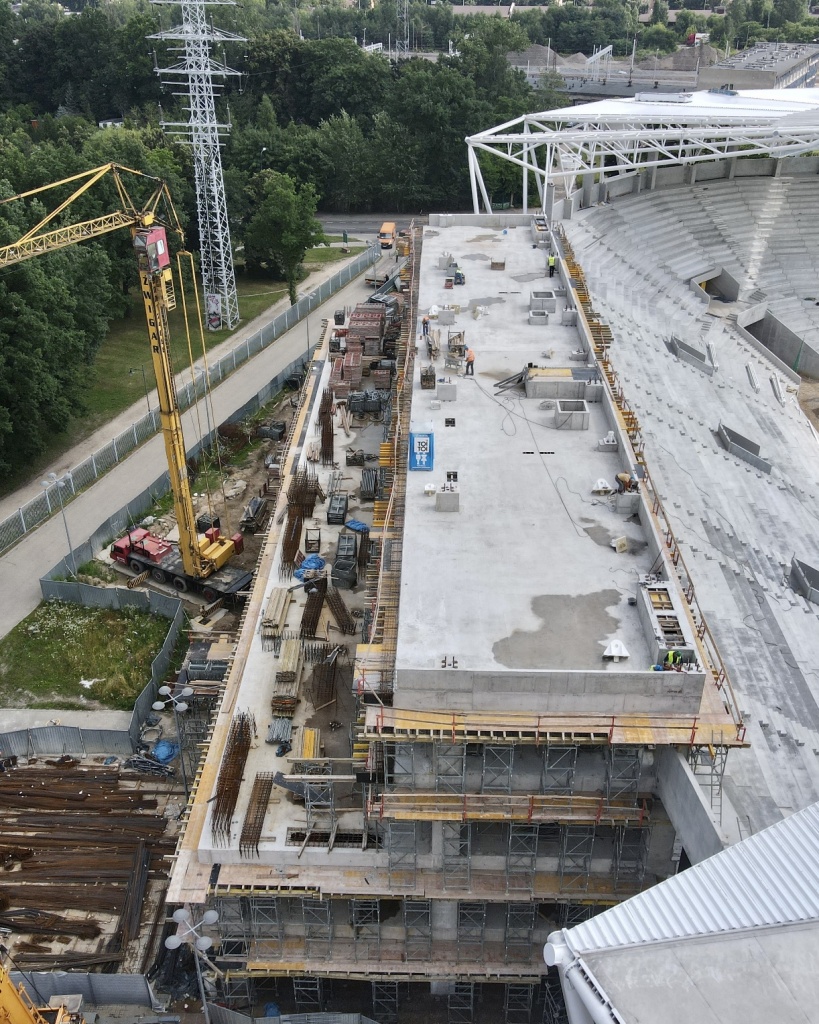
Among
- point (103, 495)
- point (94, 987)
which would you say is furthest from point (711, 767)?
point (103, 495)

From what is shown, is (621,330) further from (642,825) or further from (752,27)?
(752,27)

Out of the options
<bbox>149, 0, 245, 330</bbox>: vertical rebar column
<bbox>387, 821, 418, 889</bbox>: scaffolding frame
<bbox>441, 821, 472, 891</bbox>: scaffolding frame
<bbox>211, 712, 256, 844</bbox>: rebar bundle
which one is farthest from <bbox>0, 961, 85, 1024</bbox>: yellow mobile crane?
<bbox>149, 0, 245, 330</bbox>: vertical rebar column

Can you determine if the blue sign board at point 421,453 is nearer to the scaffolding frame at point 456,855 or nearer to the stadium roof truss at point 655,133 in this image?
the scaffolding frame at point 456,855

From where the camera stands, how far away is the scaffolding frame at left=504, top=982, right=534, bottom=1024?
31.6 m

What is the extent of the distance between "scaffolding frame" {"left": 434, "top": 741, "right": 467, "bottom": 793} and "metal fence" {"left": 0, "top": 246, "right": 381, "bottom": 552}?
34021mm

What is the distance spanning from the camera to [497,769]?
Answer: 94.1ft

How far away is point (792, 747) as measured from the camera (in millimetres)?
32000

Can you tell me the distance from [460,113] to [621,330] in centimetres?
5818

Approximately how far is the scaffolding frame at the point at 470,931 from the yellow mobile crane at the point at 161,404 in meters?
21.9

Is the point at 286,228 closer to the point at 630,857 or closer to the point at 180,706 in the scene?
the point at 180,706

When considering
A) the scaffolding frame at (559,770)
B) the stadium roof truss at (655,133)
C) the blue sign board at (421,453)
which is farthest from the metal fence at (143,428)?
the scaffolding frame at (559,770)

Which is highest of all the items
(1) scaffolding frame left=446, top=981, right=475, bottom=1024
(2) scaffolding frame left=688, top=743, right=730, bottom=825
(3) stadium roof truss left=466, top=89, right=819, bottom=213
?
(3) stadium roof truss left=466, top=89, right=819, bottom=213

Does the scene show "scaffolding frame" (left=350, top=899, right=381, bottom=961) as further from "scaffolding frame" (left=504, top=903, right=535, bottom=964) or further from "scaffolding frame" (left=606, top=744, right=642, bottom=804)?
"scaffolding frame" (left=606, top=744, right=642, bottom=804)

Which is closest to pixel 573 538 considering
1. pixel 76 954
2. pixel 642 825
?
pixel 642 825
